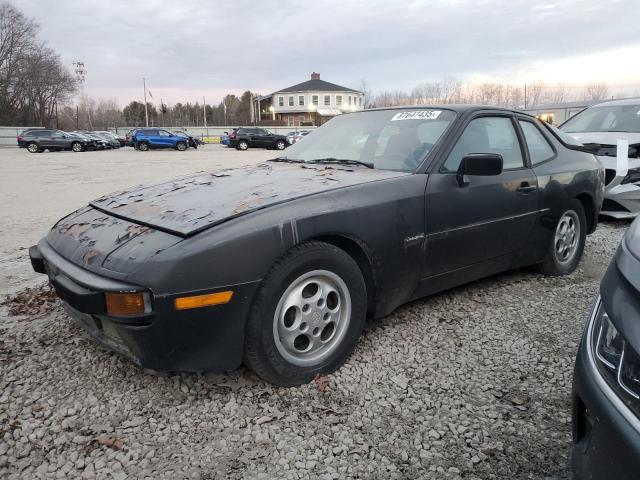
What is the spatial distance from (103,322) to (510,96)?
80.8 meters

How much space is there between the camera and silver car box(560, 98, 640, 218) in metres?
5.79

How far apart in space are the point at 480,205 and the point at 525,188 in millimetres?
604

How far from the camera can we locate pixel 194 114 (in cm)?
11050

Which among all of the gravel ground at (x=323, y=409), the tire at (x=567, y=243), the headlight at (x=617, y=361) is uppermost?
the headlight at (x=617, y=361)

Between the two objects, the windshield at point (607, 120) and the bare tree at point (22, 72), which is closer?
the windshield at point (607, 120)

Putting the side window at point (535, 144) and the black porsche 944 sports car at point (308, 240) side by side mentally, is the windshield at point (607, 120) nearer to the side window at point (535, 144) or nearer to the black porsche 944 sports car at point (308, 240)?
the side window at point (535, 144)

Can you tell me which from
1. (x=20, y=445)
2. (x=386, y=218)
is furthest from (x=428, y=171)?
(x=20, y=445)

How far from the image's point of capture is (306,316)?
238 cm

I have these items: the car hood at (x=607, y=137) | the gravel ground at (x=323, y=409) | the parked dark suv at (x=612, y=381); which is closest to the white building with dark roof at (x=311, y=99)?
the car hood at (x=607, y=137)

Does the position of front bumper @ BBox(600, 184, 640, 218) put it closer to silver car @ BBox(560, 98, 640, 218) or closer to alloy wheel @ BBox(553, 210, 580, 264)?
silver car @ BBox(560, 98, 640, 218)

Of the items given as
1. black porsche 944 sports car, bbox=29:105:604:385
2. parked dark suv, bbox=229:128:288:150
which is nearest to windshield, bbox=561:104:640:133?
black porsche 944 sports car, bbox=29:105:604:385

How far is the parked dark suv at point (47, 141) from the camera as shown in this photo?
30691 millimetres

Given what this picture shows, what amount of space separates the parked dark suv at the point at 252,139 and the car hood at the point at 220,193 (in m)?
29.1

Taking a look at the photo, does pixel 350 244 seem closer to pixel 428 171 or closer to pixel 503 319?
pixel 428 171
